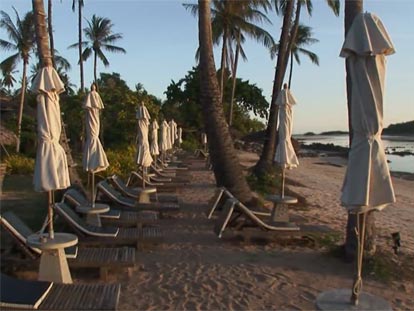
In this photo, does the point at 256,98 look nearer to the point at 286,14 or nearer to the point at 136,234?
the point at 286,14

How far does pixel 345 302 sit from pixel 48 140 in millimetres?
3370

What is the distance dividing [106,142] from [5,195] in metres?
15.8

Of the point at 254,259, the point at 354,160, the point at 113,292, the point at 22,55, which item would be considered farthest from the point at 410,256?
the point at 22,55

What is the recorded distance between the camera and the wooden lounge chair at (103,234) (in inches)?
253

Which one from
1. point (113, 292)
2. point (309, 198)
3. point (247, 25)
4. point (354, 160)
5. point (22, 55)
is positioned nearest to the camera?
point (354, 160)

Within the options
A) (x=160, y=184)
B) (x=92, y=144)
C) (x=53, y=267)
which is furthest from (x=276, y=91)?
(x=53, y=267)

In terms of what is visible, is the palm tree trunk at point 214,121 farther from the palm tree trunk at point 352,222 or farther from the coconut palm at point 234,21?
the coconut palm at point 234,21

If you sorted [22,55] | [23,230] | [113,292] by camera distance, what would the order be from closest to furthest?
[113,292] < [23,230] < [22,55]

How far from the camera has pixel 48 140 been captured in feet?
16.7

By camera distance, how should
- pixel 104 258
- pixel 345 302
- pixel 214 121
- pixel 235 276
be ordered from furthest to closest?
1. pixel 214 121
2. pixel 235 276
3. pixel 104 258
4. pixel 345 302

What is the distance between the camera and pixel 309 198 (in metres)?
12.7

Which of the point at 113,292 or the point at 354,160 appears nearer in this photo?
the point at 354,160

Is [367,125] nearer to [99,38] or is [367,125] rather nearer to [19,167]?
[19,167]

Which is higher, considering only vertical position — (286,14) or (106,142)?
(286,14)
